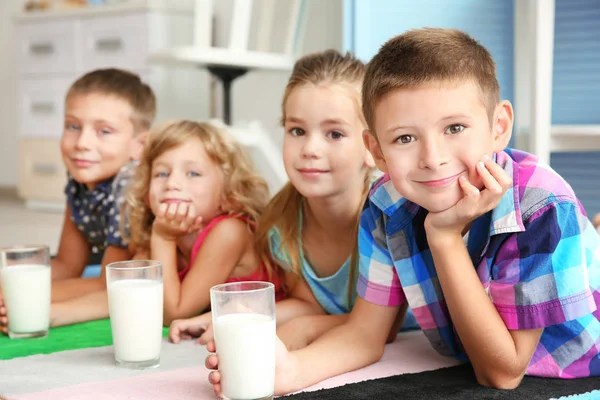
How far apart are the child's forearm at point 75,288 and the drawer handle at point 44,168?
2.62 metres

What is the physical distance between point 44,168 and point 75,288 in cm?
275

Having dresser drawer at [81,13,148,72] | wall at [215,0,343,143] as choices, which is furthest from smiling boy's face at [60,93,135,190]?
dresser drawer at [81,13,148,72]

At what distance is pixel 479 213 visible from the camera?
1043 mm

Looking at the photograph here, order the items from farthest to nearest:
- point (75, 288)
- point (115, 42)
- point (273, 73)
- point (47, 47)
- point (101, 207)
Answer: point (47, 47) → point (115, 42) → point (273, 73) → point (101, 207) → point (75, 288)

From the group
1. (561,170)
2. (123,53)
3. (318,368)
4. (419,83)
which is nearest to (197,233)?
(318,368)

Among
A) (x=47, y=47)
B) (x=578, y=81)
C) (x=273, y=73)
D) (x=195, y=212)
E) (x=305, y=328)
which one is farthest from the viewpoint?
(x=47, y=47)

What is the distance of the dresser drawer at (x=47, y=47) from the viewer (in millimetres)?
4207

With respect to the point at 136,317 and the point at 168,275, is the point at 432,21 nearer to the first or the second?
the point at 168,275

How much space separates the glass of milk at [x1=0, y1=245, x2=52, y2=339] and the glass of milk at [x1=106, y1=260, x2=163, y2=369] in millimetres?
266

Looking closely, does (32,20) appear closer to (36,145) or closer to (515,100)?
(36,145)

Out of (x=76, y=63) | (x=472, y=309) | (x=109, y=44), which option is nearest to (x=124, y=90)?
(x=472, y=309)

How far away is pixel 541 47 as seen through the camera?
7.50ft

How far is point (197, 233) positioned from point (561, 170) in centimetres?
145

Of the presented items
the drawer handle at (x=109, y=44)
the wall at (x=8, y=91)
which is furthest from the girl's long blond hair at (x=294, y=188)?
the wall at (x=8, y=91)
